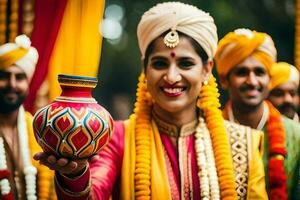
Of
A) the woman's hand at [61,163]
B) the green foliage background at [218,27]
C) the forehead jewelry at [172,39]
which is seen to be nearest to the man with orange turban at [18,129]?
the forehead jewelry at [172,39]

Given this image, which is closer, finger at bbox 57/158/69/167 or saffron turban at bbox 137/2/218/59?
finger at bbox 57/158/69/167

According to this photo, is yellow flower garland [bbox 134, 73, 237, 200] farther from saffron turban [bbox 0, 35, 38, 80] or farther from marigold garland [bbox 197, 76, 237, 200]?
saffron turban [bbox 0, 35, 38, 80]

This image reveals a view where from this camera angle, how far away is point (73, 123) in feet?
7.62

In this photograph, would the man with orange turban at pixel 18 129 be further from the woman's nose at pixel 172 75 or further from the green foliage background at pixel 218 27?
the green foliage background at pixel 218 27

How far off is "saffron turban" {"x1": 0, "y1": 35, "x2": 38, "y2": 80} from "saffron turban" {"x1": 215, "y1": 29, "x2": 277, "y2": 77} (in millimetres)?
1066

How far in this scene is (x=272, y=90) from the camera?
4152mm

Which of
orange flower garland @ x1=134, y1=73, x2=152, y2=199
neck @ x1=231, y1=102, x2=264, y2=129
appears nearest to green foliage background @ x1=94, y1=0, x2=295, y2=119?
neck @ x1=231, y1=102, x2=264, y2=129

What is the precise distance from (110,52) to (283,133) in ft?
16.6

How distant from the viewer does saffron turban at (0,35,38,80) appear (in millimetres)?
3451

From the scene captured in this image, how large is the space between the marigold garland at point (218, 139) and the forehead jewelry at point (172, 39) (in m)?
0.31

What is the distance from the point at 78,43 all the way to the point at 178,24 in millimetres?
832

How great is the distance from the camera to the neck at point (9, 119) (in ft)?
11.4

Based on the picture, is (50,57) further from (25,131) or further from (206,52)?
(206,52)

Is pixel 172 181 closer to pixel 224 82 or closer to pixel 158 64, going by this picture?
pixel 158 64
